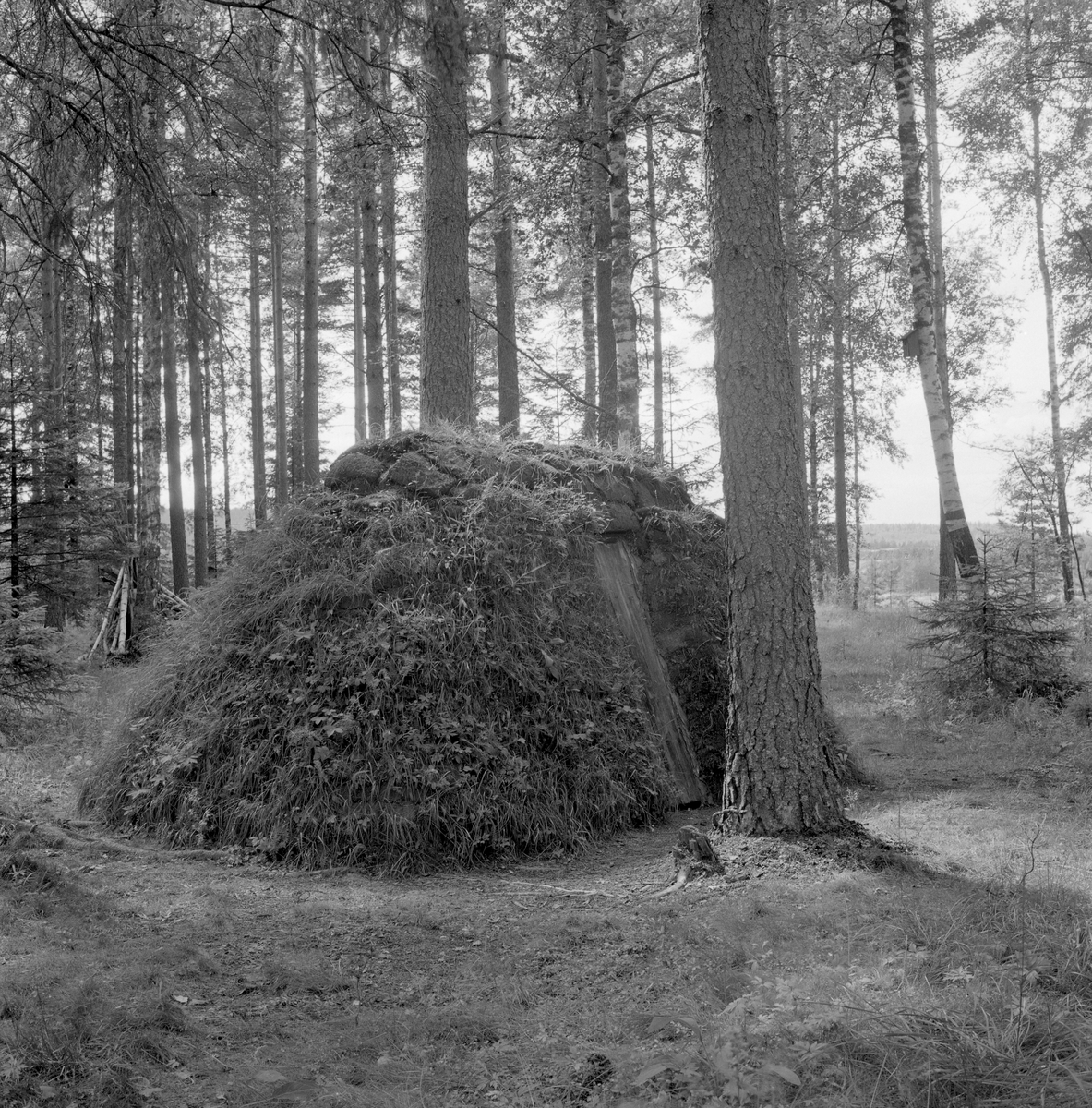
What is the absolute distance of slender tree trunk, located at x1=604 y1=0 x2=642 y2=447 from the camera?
493 inches

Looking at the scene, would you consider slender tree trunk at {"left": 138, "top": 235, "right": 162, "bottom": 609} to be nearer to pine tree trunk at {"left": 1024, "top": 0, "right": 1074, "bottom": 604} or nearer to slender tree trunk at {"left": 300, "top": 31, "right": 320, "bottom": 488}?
slender tree trunk at {"left": 300, "top": 31, "right": 320, "bottom": 488}

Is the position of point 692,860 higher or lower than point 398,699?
lower

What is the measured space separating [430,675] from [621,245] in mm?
8553

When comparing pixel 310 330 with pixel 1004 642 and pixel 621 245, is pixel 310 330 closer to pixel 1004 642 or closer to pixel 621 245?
pixel 621 245

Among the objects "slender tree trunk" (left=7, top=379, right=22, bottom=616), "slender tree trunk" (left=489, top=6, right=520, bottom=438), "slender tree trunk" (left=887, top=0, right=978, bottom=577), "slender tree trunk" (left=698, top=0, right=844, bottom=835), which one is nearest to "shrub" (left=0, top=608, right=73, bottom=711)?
"slender tree trunk" (left=7, top=379, right=22, bottom=616)

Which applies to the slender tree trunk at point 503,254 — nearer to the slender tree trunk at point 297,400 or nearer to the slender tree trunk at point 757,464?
the slender tree trunk at point 757,464

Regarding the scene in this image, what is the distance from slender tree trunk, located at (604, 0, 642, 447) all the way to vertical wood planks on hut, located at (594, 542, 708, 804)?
5.36 meters

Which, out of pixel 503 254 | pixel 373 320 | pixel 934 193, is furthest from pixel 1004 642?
pixel 373 320

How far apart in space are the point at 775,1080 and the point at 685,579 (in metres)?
5.35

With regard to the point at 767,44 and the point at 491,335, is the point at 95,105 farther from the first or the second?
the point at 491,335

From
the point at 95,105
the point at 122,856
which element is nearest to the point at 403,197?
the point at 95,105

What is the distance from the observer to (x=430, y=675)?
18.5 feet

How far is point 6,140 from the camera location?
511cm

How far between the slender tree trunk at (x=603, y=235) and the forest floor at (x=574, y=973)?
820cm
